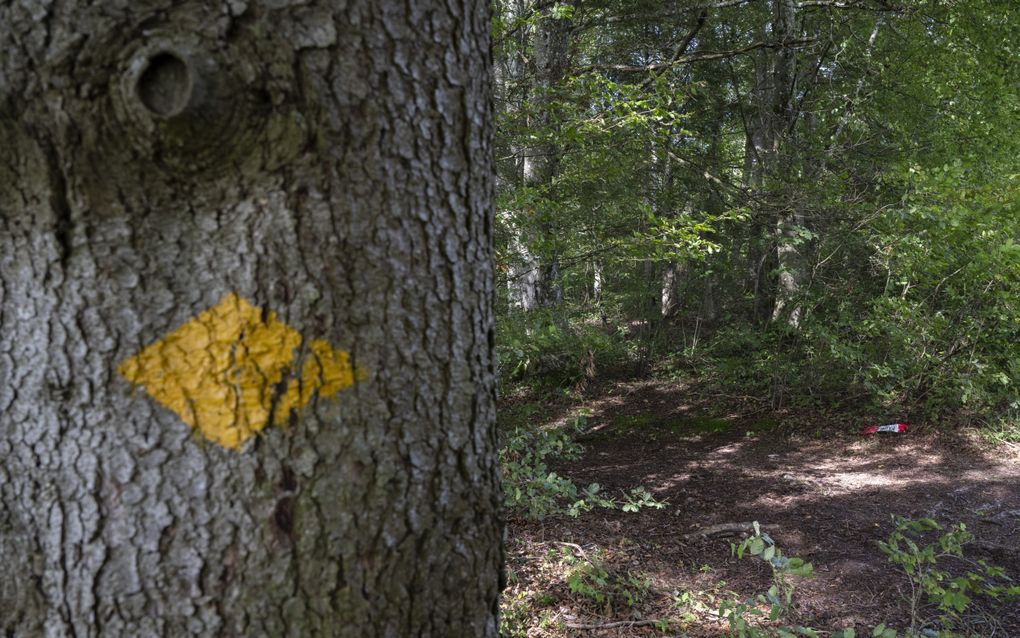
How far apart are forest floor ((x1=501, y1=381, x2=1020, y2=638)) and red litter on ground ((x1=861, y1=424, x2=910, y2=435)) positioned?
0.35 feet

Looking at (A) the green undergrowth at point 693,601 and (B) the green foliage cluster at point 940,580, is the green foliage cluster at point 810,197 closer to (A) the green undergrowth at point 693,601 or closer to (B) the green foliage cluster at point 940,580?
(A) the green undergrowth at point 693,601

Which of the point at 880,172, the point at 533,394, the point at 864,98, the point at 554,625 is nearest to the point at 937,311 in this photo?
the point at 880,172

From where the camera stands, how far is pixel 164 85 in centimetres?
93

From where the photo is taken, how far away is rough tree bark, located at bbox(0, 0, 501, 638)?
0.94 meters

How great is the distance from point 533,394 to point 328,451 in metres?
8.24

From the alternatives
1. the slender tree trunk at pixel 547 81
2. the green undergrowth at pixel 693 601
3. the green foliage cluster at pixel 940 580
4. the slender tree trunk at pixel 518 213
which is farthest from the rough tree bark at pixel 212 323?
the slender tree trunk at pixel 547 81

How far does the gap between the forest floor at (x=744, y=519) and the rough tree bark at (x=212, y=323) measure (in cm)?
215

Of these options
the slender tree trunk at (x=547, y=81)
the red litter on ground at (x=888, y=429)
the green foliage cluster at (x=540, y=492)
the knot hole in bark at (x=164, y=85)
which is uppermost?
the slender tree trunk at (x=547, y=81)

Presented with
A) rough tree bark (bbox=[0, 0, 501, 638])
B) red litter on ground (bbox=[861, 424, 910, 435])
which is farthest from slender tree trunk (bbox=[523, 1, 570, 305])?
rough tree bark (bbox=[0, 0, 501, 638])

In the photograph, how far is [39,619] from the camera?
3.39 feet

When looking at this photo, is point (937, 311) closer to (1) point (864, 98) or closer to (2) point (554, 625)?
(1) point (864, 98)

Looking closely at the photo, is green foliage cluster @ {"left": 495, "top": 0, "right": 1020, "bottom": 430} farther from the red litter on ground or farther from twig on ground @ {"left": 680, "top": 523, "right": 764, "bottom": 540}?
twig on ground @ {"left": 680, "top": 523, "right": 764, "bottom": 540}

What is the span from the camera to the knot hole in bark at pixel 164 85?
917 mm

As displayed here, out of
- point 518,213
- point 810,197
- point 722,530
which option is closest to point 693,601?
point 722,530
